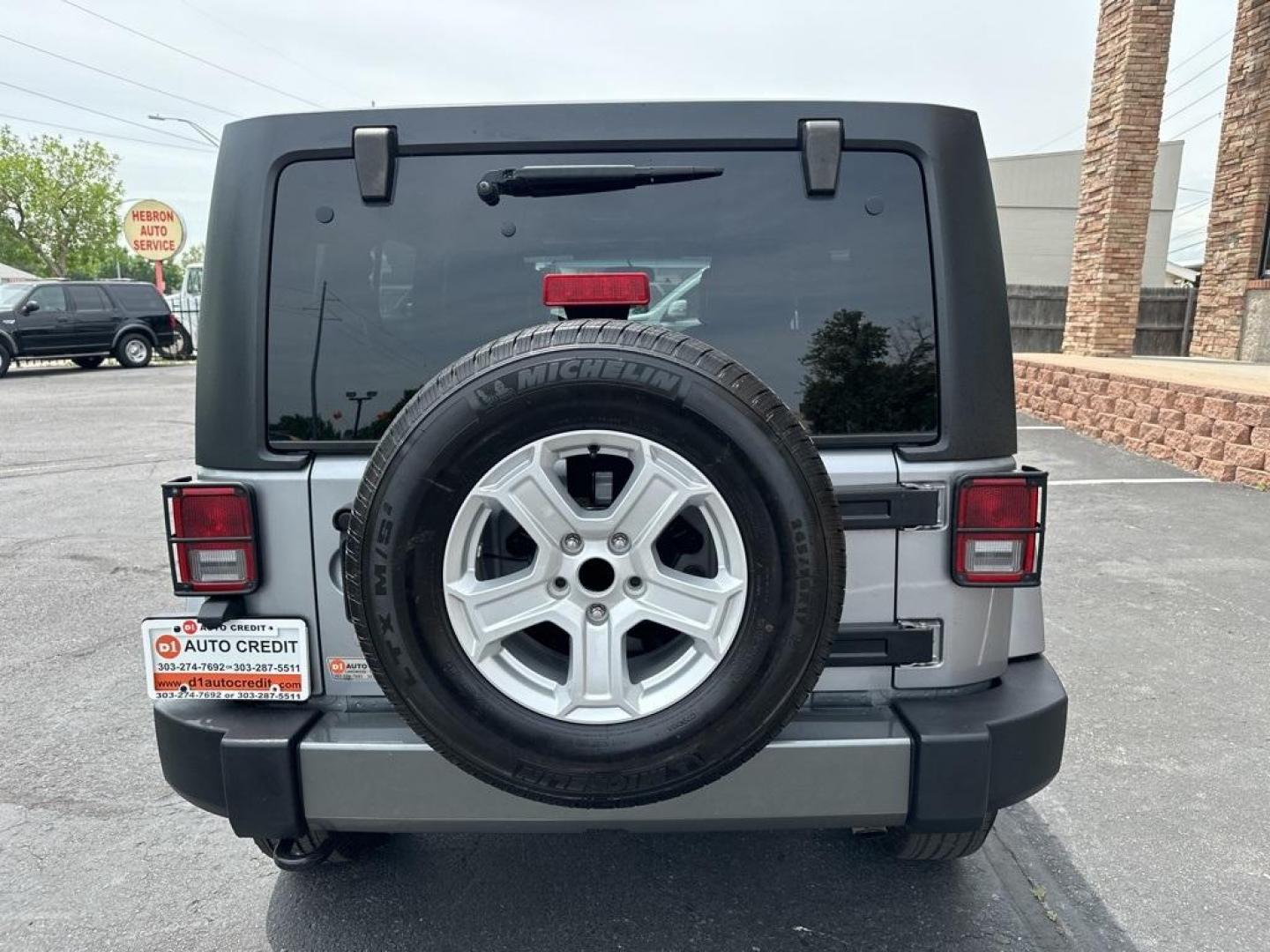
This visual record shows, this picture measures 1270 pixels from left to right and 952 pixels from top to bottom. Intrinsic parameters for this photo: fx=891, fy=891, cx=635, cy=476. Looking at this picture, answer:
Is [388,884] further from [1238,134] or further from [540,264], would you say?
[1238,134]

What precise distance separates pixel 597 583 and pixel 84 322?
2225 cm

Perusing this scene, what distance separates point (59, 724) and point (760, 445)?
135 inches

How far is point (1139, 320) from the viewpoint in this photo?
56.3 ft

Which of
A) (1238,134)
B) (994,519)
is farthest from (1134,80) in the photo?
(994,519)

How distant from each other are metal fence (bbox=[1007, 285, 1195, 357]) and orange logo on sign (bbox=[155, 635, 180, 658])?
16.6 m

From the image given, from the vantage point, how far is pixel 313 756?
200 centimetres

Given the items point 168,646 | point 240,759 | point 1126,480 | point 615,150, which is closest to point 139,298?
point 1126,480

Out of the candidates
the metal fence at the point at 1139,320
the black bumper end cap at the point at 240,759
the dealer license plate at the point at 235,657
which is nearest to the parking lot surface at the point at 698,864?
the black bumper end cap at the point at 240,759

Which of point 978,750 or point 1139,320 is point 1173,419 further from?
point 1139,320

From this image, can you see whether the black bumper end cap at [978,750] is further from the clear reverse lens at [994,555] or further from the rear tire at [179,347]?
the rear tire at [179,347]

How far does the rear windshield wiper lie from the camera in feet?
→ 6.74

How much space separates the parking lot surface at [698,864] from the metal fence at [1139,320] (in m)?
14.1

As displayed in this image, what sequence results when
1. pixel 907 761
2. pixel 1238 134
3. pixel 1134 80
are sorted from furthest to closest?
1. pixel 1238 134
2. pixel 1134 80
3. pixel 907 761

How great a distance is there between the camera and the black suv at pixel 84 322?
18922mm
